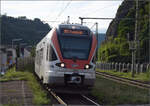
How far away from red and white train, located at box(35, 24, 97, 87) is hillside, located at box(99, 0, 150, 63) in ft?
90.2

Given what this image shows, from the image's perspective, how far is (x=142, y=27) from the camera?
45344 millimetres

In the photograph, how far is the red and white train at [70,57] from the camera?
11812mm

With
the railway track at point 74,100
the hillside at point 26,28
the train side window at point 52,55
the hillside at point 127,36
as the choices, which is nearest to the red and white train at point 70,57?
the train side window at point 52,55

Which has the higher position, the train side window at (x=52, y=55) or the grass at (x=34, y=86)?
the train side window at (x=52, y=55)

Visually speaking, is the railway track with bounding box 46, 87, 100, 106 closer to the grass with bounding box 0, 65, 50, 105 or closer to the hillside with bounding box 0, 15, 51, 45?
the grass with bounding box 0, 65, 50, 105

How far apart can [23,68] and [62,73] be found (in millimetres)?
20789

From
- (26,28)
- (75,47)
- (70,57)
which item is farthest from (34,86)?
(26,28)

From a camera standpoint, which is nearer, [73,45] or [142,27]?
[73,45]

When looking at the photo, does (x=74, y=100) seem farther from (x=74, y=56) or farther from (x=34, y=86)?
(x=34, y=86)

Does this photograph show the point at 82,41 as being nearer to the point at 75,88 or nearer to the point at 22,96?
the point at 75,88

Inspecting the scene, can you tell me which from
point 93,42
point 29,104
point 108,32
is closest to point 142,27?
point 108,32

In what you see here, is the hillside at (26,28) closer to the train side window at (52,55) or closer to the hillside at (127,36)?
the hillside at (127,36)

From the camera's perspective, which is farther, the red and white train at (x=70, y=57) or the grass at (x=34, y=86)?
the red and white train at (x=70, y=57)

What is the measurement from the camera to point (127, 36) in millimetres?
48688
